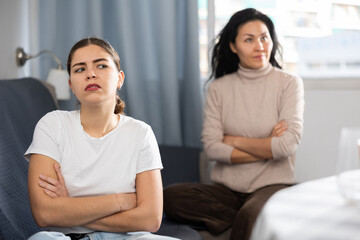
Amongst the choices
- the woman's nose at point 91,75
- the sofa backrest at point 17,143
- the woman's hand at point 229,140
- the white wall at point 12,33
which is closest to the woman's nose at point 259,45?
the woman's hand at point 229,140

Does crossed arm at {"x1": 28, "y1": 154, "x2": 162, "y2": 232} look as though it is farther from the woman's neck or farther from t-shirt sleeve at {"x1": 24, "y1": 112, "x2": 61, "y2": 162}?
the woman's neck

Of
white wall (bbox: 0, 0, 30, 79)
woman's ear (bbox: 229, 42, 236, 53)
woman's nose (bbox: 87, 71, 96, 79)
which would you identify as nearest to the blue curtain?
white wall (bbox: 0, 0, 30, 79)

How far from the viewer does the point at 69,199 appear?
154cm

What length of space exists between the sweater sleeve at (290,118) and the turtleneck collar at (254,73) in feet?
0.40

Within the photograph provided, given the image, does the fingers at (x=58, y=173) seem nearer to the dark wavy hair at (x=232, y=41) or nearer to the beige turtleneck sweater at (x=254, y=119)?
the beige turtleneck sweater at (x=254, y=119)

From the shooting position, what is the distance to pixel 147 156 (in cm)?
163

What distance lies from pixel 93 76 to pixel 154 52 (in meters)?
1.35

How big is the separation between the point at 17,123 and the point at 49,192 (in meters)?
0.75

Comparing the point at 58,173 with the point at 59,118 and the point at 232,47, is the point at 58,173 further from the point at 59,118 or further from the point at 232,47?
the point at 232,47

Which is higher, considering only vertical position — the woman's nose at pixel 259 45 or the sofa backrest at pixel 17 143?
the woman's nose at pixel 259 45

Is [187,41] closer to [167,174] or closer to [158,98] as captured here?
[158,98]

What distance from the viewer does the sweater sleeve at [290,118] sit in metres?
2.13

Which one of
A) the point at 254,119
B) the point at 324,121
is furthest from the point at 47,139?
the point at 324,121

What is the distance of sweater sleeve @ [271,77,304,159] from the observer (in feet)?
6.98
